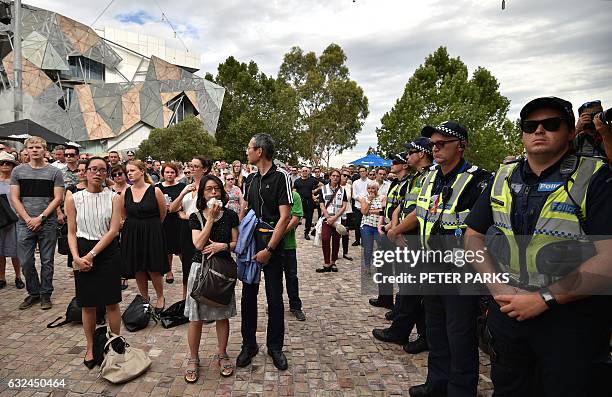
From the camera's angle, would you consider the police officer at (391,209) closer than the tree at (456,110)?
Yes

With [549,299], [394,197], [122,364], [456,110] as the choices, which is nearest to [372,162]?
[456,110]

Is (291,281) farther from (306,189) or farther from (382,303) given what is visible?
(306,189)

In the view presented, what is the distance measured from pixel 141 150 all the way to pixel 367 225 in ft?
91.3

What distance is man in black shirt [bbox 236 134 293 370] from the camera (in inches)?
140

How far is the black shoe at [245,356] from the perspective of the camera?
362cm

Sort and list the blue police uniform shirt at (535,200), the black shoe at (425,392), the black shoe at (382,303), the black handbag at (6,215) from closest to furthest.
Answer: the blue police uniform shirt at (535,200), the black shoe at (425,392), the black handbag at (6,215), the black shoe at (382,303)

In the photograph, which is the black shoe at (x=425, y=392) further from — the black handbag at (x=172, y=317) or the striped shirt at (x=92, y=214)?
the striped shirt at (x=92, y=214)

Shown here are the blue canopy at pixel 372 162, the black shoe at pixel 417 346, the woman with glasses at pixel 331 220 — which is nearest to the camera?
the black shoe at pixel 417 346

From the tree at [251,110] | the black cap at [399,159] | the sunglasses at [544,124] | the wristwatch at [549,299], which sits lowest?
the wristwatch at [549,299]

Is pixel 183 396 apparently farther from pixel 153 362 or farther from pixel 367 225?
pixel 367 225

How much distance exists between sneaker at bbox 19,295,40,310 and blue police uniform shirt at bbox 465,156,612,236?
18.9 feet

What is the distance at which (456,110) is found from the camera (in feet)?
59.7

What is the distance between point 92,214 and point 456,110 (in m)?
18.1

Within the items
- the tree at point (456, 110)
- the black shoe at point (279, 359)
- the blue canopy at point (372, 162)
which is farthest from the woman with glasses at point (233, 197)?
the blue canopy at point (372, 162)
